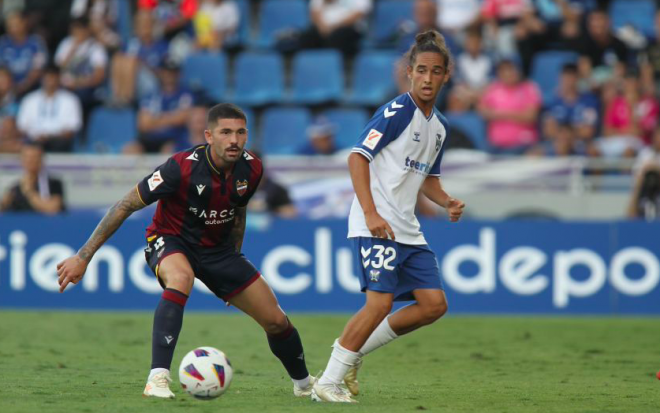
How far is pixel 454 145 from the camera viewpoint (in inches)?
610

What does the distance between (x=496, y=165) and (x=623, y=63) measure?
350cm

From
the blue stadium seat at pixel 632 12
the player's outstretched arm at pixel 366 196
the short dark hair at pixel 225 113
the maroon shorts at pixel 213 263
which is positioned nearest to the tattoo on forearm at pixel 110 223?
the maroon shorts at pixel 213 263

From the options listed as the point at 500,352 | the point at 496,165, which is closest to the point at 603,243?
the point at 496,165

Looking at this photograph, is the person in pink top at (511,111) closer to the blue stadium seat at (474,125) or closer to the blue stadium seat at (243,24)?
the blue stadium seat at (474,125)

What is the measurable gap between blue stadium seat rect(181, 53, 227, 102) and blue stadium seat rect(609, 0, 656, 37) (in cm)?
646

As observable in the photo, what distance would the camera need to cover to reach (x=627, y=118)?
16.1 meters

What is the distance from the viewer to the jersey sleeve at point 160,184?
23.3 feet

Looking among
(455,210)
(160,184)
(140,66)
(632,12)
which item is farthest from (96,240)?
(632,12)

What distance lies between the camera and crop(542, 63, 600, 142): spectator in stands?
1598 cm

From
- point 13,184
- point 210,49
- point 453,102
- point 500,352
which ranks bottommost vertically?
point 500,352

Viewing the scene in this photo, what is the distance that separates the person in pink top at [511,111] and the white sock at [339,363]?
965 centimetres

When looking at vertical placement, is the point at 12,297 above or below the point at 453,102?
below

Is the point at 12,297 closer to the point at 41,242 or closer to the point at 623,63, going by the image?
the point at 41,242

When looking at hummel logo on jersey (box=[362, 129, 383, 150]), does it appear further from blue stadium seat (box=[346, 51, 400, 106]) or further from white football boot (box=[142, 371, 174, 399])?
blue stadium seat (box=[346, 51, 400, 106])
